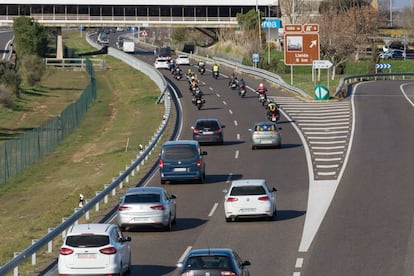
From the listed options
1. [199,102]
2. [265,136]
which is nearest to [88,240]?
[265,136]

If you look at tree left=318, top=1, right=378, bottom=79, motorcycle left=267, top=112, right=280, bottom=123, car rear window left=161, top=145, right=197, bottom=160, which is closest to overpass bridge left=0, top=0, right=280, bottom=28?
tree left=318, top=1, right=378, bottom=79

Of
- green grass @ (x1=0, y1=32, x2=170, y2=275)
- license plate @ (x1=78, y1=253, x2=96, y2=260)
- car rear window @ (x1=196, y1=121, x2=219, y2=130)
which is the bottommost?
green grass @ (x1=0, y1=32, x2=170, y2=275)

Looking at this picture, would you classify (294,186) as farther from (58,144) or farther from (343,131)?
(58,144)

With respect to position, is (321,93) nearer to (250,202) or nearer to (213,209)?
(213,209)

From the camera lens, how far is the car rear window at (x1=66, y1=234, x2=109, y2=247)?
2188cm

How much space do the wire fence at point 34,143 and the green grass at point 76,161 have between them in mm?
465

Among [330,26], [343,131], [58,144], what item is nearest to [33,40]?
[330,26]

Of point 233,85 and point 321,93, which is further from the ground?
point 233,85

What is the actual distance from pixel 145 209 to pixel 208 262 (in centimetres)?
1015

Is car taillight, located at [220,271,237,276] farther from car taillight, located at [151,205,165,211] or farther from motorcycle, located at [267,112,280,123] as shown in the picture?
motorcycle, located at [267,112,280,123]

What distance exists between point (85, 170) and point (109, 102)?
3762 cm

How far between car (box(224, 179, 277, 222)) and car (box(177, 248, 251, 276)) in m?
11.2

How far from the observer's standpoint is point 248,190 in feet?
103

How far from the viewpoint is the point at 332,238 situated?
2844cm
